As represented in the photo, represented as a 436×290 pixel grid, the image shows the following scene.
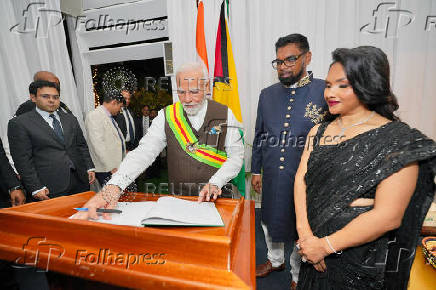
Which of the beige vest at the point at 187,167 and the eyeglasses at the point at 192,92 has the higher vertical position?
the eyeglasses at the point at 192,92

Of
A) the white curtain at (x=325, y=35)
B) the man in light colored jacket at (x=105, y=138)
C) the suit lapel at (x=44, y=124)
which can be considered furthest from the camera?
the man in light colored jacket at (x=105, y=138)

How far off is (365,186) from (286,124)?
957 mm

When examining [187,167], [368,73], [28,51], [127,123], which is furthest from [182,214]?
[28,51]

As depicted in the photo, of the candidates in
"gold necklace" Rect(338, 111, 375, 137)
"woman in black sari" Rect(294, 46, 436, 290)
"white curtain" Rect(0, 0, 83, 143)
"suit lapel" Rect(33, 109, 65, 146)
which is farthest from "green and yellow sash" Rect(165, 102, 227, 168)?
"white curtain" Rect(0, 0, 83, 143)

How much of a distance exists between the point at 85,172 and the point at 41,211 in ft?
6.28

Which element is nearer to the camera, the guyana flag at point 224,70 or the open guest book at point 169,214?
the open guest book at point 169,214

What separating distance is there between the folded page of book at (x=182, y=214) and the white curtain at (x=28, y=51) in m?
3.60

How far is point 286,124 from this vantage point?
1.94 metres

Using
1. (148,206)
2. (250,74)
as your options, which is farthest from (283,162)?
(250,74)

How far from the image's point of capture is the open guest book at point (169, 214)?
2.91 ft

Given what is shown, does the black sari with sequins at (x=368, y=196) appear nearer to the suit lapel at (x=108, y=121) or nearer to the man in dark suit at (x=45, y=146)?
the man in dark suit at (x=45, y=146)

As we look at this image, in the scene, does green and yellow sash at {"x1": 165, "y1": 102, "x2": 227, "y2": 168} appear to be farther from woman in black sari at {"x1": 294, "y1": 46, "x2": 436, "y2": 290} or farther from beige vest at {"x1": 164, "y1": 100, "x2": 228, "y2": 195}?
woman in black sari at {"x1": 294, "y1": 46, "x2": 436, "y2": 290}

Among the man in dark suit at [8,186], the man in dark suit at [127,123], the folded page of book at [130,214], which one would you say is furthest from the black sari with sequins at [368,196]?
the man in dark suit at [127,123]

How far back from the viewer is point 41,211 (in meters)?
1.05
